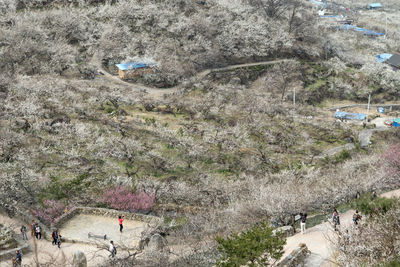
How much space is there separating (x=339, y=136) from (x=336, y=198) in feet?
61.2

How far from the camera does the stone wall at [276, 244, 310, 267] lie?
1745 centimetres

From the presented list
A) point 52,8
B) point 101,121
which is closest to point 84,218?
point 101,121

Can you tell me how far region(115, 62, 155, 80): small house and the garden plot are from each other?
28632mm

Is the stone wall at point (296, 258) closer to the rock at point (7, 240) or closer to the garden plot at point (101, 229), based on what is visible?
the garden plot at point (101, 229)

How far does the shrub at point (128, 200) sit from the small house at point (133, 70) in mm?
26993

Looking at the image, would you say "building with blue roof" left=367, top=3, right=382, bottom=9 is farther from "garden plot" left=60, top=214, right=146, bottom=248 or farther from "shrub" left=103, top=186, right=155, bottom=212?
"garden plot" left=60, top=214, right=146, bottom=248

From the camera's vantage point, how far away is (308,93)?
187ft

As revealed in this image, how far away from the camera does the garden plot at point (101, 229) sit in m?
A: 23.8

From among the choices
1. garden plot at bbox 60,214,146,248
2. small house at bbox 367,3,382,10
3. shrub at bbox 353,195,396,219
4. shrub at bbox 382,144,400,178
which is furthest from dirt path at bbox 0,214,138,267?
small house at bbox 367,3,382,10

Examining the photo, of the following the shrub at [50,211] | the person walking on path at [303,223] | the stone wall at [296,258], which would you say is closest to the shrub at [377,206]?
the stone wall at [296,258]

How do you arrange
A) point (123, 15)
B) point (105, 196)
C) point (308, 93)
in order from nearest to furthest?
1. point (105, 196)
2. point (308, 93)
3. point (123, 15)

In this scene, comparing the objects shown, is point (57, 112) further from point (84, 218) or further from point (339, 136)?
point (339, 136)

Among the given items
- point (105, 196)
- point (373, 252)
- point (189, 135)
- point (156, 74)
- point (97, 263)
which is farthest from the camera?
point (156, 74)

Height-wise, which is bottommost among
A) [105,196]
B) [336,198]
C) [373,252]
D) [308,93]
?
[308,93]
